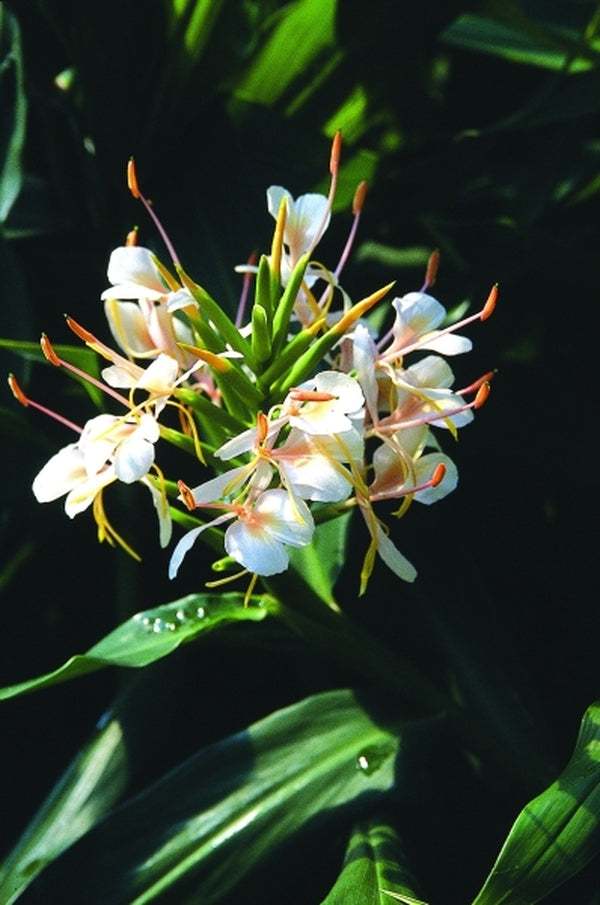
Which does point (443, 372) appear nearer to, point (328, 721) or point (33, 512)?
point (328, 721)

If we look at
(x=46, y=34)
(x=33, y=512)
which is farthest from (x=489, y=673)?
(x=46, y=34)

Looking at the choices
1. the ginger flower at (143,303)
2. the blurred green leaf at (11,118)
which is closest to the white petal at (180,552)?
the ginger flower at (143,303)

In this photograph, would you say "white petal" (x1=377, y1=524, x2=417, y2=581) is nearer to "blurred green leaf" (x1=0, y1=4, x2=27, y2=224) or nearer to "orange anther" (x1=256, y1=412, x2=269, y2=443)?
"orange anther" (x1=256, y1=412, x2=269, y2=443)

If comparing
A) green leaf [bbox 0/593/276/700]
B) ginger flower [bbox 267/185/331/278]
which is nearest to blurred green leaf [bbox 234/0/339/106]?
ginger flower [bbox 267/185/331/278]

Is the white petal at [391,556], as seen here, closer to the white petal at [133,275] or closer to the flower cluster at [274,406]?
the flower cluster at [274,406]

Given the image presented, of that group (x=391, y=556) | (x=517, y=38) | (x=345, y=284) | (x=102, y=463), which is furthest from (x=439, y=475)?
(x=517, y=38)
